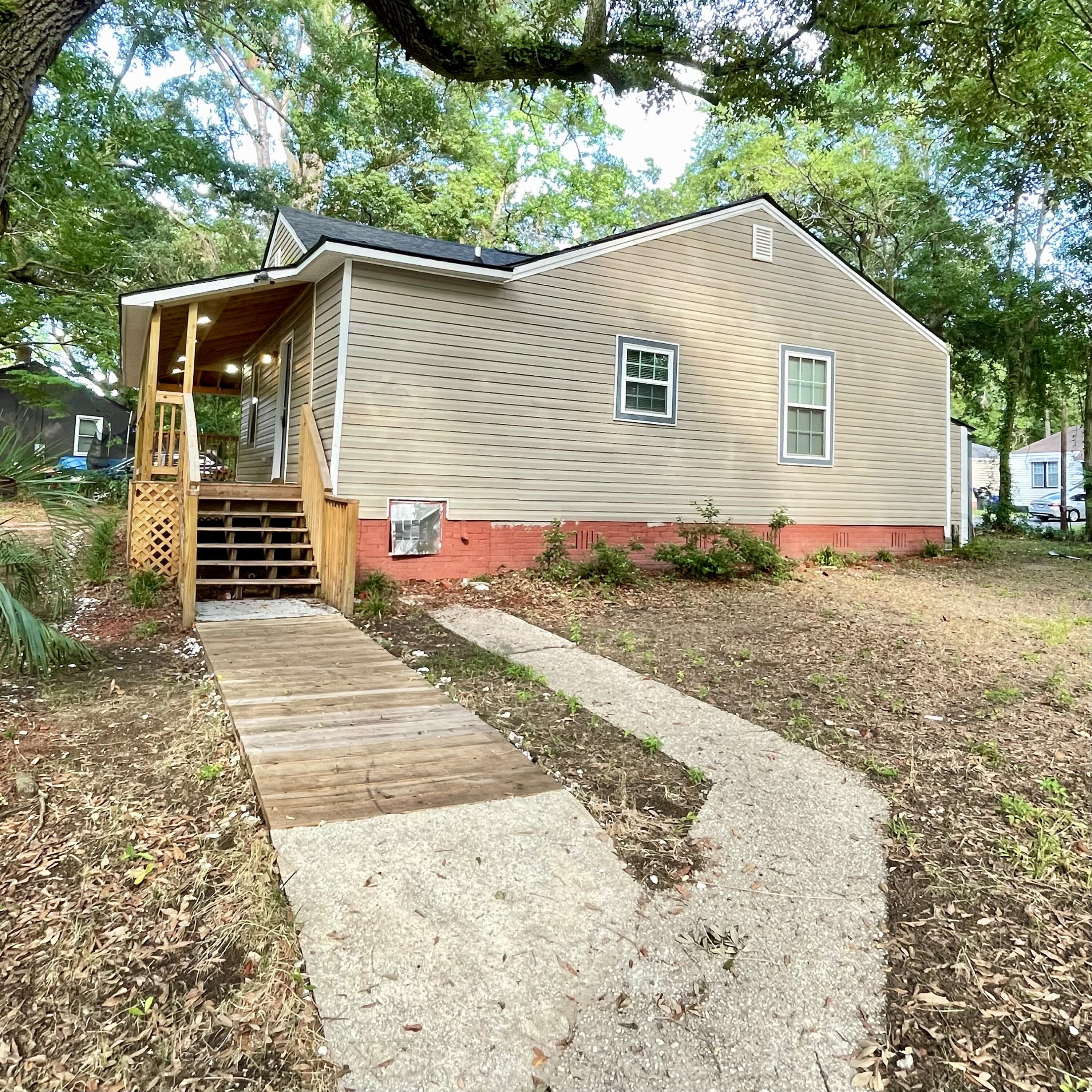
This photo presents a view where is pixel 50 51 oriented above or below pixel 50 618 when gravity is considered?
above

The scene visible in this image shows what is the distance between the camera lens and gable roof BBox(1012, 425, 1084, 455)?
32.8m

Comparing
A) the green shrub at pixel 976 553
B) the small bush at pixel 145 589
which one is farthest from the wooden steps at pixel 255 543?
the green shrub at pixel 976 553

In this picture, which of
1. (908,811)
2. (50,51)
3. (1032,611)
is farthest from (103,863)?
(1032,611)

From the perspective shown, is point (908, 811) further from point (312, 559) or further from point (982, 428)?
point (982, 428)

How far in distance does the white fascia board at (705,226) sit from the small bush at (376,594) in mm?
4088

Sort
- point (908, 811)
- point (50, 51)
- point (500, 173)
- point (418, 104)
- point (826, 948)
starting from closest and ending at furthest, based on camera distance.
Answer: point (826, 948)
point (908, 811)
point (50, 51)
point (418, 104)
point (500, 173)

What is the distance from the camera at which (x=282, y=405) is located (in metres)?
10.2

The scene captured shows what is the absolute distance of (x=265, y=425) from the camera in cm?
1170

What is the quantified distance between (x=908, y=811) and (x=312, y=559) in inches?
252

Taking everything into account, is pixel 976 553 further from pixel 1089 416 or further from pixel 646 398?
pixel 1089 416

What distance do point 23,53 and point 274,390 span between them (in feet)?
24.1

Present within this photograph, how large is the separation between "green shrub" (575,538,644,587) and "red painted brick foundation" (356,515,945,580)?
542 millimetres

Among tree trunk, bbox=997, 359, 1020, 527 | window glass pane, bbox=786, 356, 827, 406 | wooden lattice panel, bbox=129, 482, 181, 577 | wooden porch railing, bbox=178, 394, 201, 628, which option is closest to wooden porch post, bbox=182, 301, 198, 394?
wooden porch railing, bbox=178, 394, 201, 628

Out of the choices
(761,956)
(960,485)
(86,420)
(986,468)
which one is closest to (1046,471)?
(986,468)
